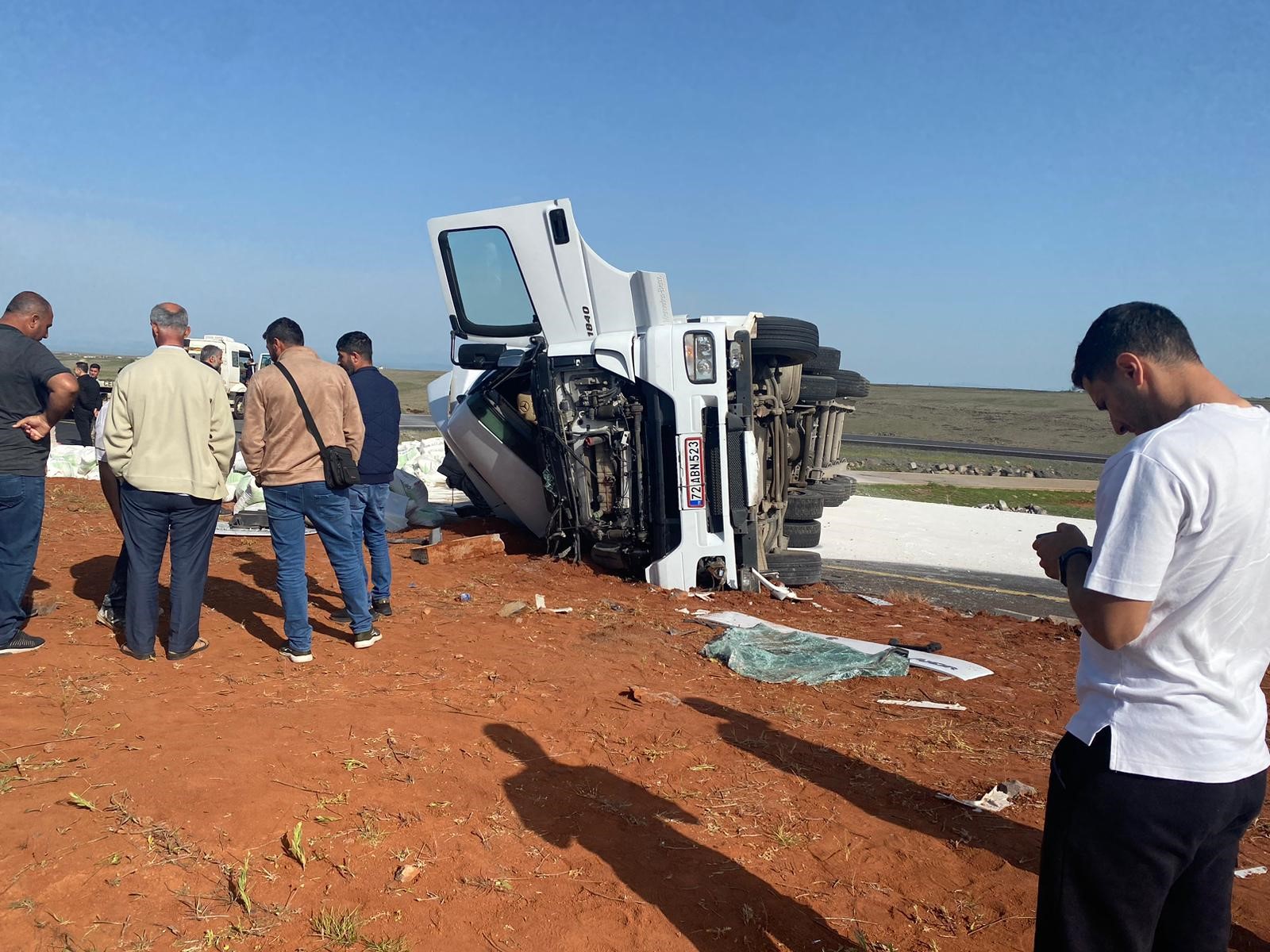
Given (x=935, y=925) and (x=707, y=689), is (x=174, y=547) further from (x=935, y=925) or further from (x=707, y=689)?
(x=935, y=925)

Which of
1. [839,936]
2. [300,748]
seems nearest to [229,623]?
[300,748]

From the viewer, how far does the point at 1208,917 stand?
2.07 metres

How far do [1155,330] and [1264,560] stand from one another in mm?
560

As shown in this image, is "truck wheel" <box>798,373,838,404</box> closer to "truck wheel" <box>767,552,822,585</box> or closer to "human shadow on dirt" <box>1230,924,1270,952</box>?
"truck wheel" <box>767,552,822,585</box>

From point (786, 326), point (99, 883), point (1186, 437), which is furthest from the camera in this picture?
point (786, 326)

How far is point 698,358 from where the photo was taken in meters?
8.23

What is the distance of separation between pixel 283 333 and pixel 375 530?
1.60 metres

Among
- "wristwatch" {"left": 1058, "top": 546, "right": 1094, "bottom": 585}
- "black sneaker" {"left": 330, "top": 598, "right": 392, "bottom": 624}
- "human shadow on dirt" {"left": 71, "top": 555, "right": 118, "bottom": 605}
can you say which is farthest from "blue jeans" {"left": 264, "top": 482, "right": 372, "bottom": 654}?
"wristwatch" {"left": 1058, "top": 546, "right": 1094, "bottom": 585}

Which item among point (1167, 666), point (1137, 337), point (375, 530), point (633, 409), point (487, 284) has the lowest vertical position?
point (375, 530)

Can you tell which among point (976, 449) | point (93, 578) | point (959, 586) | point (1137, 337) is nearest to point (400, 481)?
point (93, 578)

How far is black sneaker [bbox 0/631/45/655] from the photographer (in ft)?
17.0

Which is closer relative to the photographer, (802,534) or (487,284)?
(487,284)

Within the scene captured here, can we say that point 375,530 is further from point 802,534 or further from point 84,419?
point 84,419

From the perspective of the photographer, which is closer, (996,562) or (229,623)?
(229,623)
